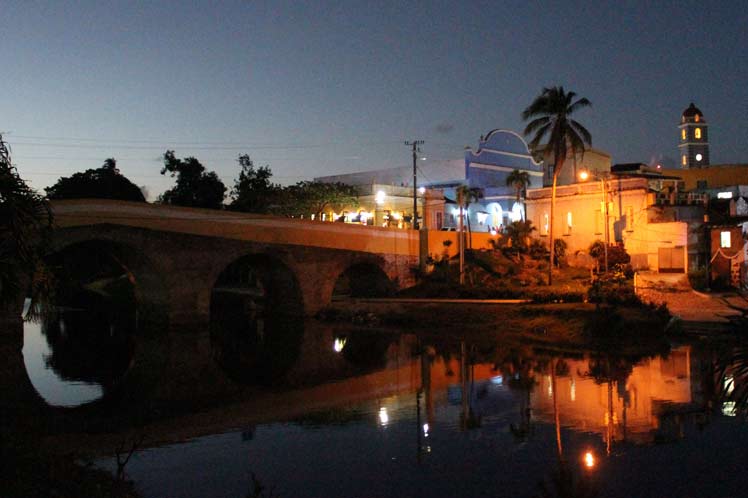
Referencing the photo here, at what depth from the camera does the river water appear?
39.0 ft

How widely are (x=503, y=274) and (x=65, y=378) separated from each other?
27.4 metres

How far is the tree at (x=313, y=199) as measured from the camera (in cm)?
5272

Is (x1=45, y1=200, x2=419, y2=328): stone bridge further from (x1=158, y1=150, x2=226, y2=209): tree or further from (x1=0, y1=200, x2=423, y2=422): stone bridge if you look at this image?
(x1=158, y1=150, x2=226, y2=209): tree

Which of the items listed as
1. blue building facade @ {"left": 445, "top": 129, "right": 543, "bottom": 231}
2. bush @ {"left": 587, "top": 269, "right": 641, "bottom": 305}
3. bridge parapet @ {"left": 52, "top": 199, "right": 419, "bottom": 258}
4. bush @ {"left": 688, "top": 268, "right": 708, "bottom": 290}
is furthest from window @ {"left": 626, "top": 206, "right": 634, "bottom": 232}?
bridge parapet @ {"left": 52, "top": 199, "right": 419, "bottom": 258}

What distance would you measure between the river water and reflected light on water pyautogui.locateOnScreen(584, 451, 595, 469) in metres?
0.02

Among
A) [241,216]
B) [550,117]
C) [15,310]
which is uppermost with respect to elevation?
[550,117]

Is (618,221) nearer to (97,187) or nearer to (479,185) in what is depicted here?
(479,185)

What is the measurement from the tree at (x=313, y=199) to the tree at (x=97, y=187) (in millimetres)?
12043

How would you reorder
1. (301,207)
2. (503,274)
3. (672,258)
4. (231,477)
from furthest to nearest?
(301,207)
(503,274)
(672,258)
(231,477)

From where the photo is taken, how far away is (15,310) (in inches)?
1185

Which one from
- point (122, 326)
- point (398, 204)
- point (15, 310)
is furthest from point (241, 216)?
point (398, 204)

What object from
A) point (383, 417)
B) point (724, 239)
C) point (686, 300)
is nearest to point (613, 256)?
point (724, 239)

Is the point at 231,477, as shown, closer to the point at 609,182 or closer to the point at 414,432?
the point at 414,432

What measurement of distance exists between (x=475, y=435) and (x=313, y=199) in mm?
38936
